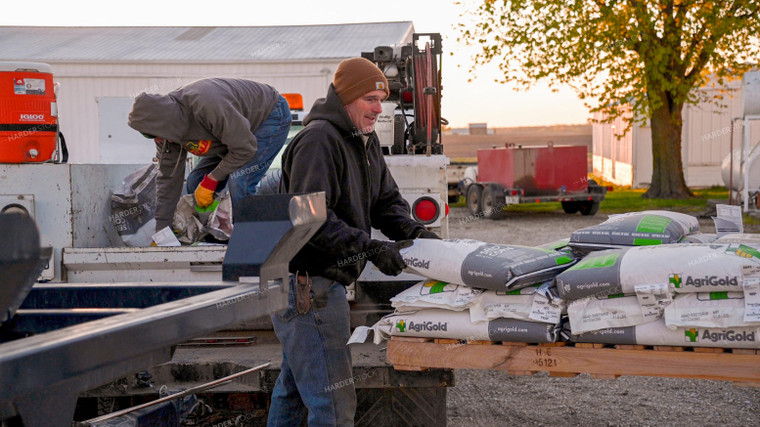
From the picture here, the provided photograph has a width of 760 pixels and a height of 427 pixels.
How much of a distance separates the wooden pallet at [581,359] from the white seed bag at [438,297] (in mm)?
154

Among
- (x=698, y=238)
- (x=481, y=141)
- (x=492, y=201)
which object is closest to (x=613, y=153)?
(x=492, y=201)

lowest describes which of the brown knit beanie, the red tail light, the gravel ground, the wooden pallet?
the gravel ground

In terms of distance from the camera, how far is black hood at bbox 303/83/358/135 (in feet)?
10.9

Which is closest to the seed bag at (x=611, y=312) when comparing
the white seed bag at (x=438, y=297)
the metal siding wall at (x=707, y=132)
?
the white seed bag at (x=438, y=297)

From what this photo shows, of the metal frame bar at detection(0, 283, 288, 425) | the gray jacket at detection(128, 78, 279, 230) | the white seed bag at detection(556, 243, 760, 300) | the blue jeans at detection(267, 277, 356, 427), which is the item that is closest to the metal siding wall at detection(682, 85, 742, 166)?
the gray jacket at detection(128, 78, 279, 230)

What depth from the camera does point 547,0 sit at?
20484 mm

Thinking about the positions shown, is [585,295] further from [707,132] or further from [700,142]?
[707,132]

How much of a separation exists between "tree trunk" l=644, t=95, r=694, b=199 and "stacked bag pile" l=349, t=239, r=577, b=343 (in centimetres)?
1979

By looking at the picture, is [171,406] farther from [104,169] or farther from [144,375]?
[104,169]

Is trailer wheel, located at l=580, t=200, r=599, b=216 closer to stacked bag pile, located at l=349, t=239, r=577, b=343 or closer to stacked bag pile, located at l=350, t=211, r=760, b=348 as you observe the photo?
stacked bag pile, located at l=350, t=211, r=760, b=348

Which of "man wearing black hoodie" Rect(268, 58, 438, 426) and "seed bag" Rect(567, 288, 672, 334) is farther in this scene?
"seed bag" Rect(567, 288, 672, 334)

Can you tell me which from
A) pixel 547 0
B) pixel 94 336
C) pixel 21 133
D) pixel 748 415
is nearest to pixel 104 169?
pixel 21 133

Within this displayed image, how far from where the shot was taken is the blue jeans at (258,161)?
4.70 m

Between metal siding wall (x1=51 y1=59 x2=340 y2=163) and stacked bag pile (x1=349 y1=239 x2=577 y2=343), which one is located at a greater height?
metal siding wall (x1=51 y1=59 x2=340 y2=163)
